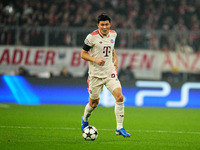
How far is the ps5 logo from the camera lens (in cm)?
1912

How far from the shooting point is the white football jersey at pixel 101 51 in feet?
30.1

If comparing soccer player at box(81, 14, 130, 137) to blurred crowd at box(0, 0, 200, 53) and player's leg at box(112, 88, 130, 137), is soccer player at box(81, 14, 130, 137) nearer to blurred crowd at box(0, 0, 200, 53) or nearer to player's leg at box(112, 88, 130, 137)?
player's leg at box(112, 88, 130, 137)

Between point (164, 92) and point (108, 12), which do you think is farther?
point (108, 12)

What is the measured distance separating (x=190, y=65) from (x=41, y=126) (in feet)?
33.4

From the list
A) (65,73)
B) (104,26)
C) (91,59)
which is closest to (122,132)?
(91,59)

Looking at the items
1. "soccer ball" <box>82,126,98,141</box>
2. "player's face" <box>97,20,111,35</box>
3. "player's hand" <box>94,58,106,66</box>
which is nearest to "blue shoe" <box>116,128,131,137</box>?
"soccer ball" <box>82,126,98,141</box>

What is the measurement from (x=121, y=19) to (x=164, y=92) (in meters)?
5.39

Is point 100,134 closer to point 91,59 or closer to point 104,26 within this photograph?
point 91,59

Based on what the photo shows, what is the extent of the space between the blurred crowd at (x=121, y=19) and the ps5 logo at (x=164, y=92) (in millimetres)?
1525

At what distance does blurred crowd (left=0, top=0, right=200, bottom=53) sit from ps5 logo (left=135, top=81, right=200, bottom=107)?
5.00 ft

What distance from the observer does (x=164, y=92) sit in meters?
19.3

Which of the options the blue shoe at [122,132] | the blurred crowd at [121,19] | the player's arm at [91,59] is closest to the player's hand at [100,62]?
the player's arm at [91,59]

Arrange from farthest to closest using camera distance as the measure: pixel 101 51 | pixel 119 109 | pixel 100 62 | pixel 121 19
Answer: pixel 121 19 → pixel 101 51 → pixel 119 109 → pixel 100 62

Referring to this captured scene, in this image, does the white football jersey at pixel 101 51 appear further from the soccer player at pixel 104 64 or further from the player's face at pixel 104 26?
the player's face at pixel 104 26
